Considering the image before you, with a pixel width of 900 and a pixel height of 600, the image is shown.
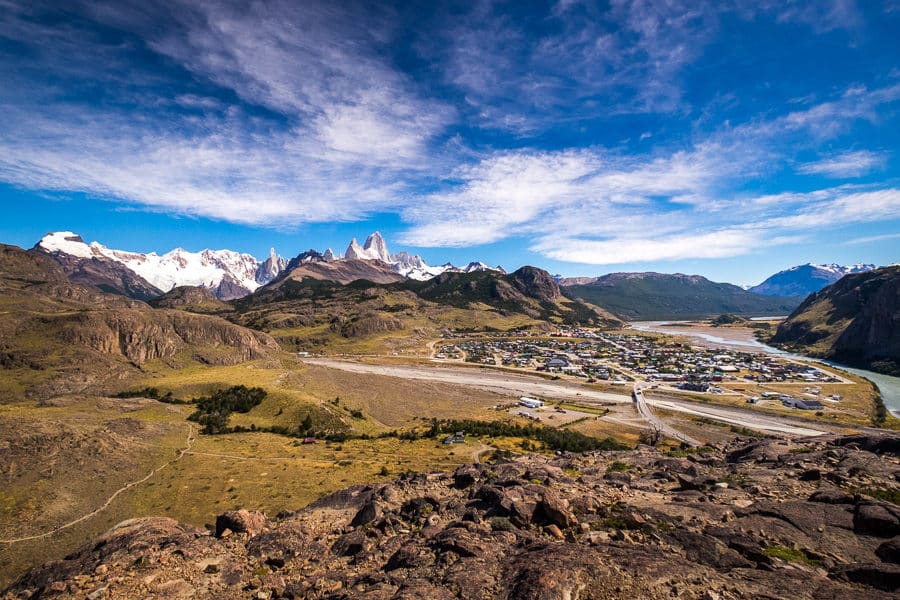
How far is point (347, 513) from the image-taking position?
28.5 metres

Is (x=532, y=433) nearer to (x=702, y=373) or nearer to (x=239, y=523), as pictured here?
(x=239, y=523)

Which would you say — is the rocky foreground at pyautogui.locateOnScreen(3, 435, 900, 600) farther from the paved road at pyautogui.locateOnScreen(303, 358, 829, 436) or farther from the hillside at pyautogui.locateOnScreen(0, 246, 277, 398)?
the hillside at pyautogui.locateOnScreen(0, 246, 277, 398)

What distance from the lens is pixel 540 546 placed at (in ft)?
62.3

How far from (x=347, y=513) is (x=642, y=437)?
76.4m

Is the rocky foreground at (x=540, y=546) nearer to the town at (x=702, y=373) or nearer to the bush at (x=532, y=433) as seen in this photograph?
the bush at (x=532, y=433)

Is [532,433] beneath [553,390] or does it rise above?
above

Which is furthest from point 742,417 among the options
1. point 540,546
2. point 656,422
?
point 540,546

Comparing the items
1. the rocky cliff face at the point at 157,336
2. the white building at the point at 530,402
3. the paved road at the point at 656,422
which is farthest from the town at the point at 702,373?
the rocky cliff face at the point at 157,336

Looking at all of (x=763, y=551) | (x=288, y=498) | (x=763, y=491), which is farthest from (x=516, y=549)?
(x=288, y=498)

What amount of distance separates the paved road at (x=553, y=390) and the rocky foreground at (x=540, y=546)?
76.4 metres

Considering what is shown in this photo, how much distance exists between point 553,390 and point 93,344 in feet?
476

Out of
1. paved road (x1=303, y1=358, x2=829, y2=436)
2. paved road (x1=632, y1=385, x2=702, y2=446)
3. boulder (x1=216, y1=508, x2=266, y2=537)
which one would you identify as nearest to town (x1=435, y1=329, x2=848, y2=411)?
paved road (x1=303, y1=358, x2=829, y2=436)

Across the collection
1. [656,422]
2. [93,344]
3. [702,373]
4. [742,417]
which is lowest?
[656,422]

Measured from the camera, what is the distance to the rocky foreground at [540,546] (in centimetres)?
1562
